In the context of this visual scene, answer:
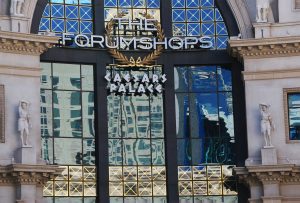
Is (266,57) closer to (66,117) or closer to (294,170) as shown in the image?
(294,170)

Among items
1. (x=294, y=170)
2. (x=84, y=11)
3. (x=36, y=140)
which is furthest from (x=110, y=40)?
(x=294, y=170)

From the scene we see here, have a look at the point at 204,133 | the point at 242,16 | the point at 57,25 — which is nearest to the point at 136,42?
the point at 57,25

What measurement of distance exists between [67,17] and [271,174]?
12752 mm

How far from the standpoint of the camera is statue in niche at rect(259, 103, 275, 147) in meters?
69.8

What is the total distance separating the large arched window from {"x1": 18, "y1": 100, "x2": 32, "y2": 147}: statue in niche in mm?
2291

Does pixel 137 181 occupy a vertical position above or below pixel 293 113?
below

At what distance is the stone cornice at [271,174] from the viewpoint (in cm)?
6856

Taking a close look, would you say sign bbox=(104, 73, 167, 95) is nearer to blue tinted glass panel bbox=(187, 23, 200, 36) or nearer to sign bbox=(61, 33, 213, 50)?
sign bbox=(61, 33, 213, 50)

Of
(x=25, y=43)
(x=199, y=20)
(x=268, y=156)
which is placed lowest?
(x=268, y=156)

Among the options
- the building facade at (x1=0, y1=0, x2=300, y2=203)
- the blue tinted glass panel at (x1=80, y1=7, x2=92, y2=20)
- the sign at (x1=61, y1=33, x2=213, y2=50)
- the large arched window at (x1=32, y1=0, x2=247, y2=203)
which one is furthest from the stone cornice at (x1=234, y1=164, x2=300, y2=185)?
the blue tinted glass panel at (x1=80, y1=7, x2=92, y2=20)

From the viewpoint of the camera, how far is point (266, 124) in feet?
229

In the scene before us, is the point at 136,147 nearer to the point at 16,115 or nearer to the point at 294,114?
the point at 16,115

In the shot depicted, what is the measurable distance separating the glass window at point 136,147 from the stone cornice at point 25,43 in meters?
4.14

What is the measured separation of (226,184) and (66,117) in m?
8.47
